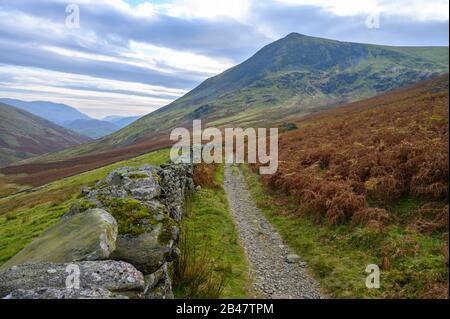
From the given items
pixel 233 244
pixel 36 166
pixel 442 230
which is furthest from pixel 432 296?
pixel 36 166

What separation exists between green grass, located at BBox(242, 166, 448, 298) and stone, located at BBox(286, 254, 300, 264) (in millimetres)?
347

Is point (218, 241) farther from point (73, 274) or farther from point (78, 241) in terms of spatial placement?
point (73, 274)

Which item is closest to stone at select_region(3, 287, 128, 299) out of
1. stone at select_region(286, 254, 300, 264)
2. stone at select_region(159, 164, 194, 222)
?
stone at select_region(286, 254, 300, 264)

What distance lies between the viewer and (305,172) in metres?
23.7

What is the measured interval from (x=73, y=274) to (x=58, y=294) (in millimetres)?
846

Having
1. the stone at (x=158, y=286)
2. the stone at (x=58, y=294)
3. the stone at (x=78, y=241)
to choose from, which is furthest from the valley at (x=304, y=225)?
the stone at (x=58, y=294)

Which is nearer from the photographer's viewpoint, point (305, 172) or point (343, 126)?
point (305, 172)

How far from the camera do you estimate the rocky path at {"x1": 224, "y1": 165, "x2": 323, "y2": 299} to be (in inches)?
456
